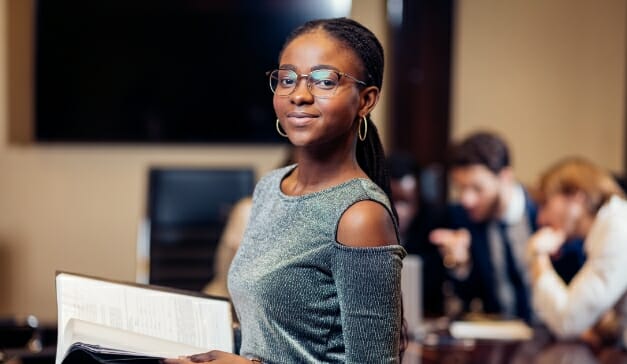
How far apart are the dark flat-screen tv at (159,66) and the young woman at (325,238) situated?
3.58 metres

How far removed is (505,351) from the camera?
2742 millimetres

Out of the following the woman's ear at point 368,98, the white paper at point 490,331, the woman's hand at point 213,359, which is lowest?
the white paper at point 490,331

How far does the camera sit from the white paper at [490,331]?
2.99m

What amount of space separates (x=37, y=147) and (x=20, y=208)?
31 cm

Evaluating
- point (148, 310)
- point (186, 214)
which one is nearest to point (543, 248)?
point (186, 214)

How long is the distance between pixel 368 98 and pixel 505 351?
159 cm

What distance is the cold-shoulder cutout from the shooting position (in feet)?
4.00

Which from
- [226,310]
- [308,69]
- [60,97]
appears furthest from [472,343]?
[60,97]

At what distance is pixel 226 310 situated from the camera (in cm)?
149

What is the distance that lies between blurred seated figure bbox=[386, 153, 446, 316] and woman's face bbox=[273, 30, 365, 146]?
2.47m

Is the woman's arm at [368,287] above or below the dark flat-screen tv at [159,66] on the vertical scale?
below

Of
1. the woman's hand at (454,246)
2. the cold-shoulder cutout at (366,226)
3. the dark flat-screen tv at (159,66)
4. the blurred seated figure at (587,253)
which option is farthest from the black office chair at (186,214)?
the cold-shoulder cutout at (366,226)

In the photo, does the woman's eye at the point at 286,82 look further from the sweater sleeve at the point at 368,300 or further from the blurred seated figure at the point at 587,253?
the blurred seated figure at the point at 587,253

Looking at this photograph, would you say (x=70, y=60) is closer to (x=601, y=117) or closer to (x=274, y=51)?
(x=274, y=51)
